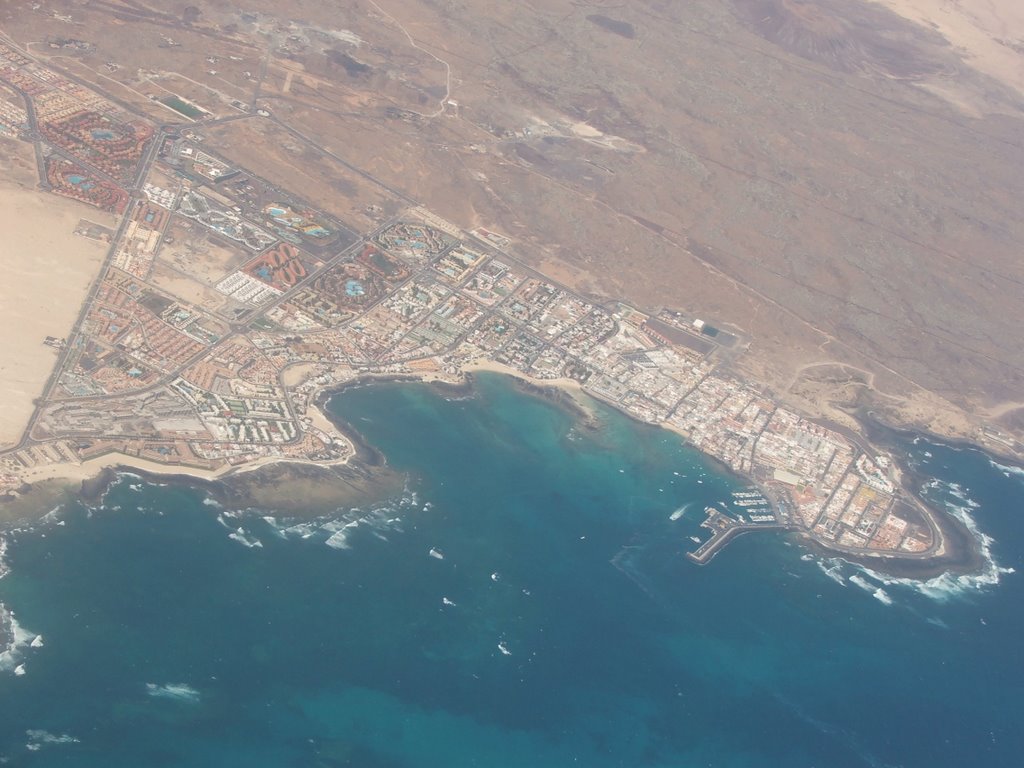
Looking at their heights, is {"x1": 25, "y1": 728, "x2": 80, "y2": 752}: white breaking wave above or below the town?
below

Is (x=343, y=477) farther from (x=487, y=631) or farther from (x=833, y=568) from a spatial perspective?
(x=833, y=568)

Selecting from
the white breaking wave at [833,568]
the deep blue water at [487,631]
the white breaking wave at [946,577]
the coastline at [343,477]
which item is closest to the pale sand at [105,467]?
the coastline at [343,477]

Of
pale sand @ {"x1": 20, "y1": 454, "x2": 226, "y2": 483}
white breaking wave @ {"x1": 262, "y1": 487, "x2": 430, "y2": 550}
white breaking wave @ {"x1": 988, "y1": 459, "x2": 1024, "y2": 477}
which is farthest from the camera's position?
white breaking wave @ {"x1": 988, "y1": 459, "x2": 1024, "y2": 477}

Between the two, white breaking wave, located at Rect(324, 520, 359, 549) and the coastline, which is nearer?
the coastline

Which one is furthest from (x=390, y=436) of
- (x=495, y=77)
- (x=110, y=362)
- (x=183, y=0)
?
(x=183, y=0)

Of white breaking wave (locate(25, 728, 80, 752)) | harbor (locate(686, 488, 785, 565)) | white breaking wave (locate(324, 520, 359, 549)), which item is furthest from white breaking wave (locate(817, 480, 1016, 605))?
white breaking wave (locate(25, 728, 80, 752))

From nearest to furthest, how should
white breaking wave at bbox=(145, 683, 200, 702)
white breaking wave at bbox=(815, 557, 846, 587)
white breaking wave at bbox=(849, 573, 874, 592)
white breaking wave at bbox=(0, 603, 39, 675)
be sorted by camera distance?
white breaking wave at bbox=(0, 603, 39, 675)
white breaking wave at bbox=(145, 683, 200, 702)
white breaking wave at bbox=(849, 573, 874, 592)
white breaking wave at bbox=(815, 557, 846, 587)

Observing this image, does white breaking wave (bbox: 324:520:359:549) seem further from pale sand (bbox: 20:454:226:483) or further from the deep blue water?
pale sand (bbox: 20:454:226:483)
